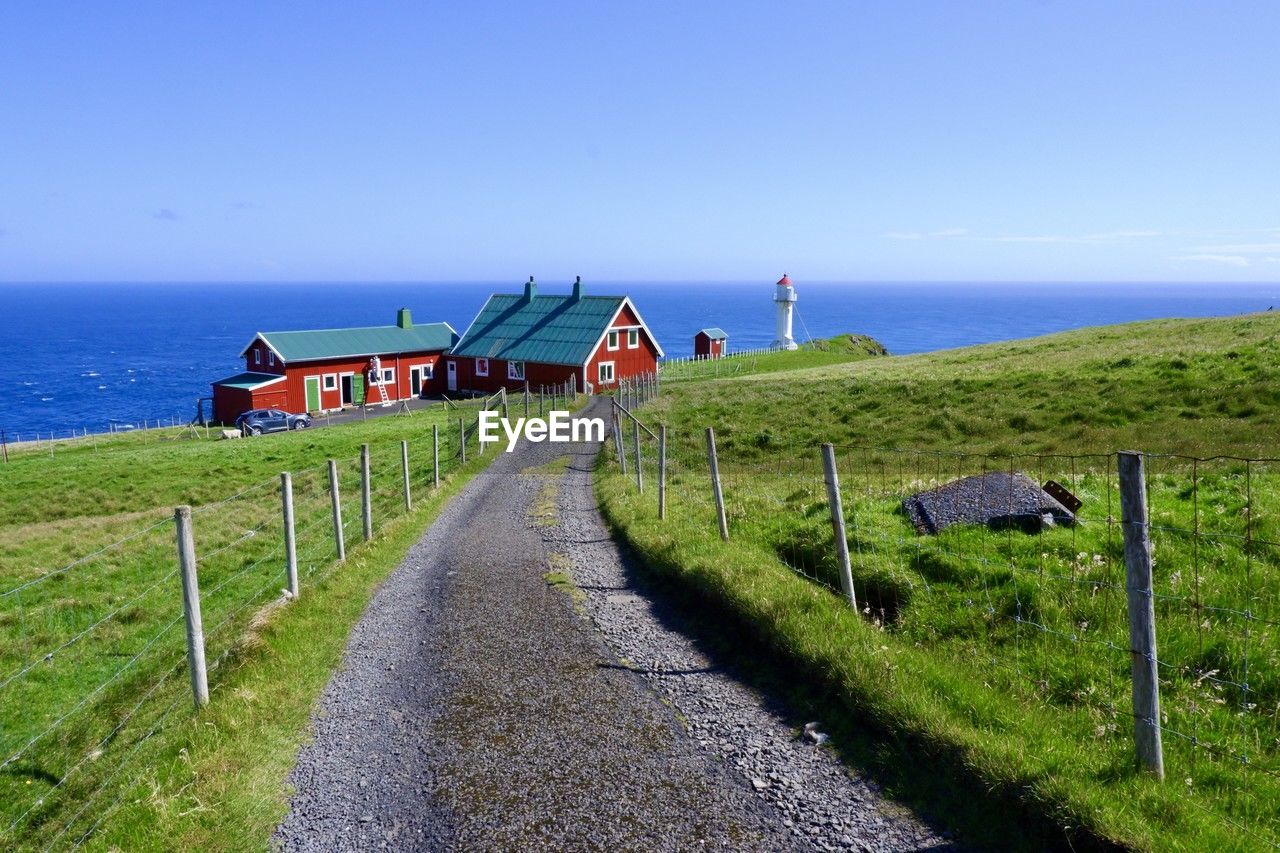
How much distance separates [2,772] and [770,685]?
24.9 ft

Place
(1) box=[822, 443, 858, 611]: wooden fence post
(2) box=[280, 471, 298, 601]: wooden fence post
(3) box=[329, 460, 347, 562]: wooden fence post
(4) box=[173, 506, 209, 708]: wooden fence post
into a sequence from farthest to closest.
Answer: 1. (3) box=[329, 460, 347, 562]: wooden fence post
2. (2) box=[280, 471, 298, 601]: wooden fence post
3. (1) box=[822, 443, 858, 611]: wooden fence post
4. (4) box=[173, 506, 209, 708]: wooden fence post

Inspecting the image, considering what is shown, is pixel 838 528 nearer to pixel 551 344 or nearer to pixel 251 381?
pixel 551 344

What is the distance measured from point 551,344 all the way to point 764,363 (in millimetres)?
23722

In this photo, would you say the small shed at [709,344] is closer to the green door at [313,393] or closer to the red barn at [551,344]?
the red barn at [551,344]

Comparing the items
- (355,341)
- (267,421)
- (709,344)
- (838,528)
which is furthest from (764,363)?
(838,528)

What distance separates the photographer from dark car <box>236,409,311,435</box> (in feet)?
153

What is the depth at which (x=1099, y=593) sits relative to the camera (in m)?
8.12

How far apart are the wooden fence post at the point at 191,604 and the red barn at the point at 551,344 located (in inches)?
1607

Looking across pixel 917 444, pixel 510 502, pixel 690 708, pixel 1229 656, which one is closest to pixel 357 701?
pixel 690 708

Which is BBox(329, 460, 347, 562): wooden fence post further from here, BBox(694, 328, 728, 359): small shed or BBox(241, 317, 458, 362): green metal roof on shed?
BBox(694, 328, 728, 359): small shed

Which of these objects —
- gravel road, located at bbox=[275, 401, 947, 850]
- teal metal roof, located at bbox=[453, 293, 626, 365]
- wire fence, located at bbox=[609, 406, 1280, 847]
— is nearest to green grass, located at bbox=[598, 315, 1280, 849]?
wire fence, located at bbox=[609, 406, 1280, 847]

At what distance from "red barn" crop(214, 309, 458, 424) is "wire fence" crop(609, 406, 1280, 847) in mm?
42180

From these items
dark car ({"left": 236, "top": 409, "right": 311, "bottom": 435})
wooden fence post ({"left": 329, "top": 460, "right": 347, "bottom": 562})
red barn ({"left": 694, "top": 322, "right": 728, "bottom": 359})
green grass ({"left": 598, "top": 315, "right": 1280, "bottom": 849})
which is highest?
red barn ({"left": 694, "top": 322, "right": 728, "bottom": 359})

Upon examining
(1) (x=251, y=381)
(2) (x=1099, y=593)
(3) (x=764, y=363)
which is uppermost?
(1) (x=251, y=381)
